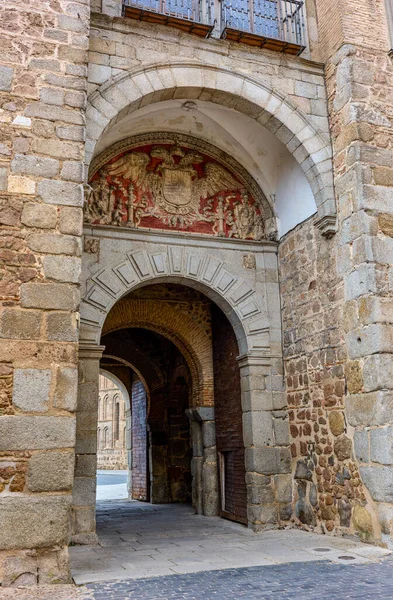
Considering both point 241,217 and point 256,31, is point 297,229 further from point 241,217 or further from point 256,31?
point 256,31

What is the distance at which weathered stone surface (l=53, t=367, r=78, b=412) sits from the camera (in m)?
4.27

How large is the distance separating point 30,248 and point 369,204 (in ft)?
11.3

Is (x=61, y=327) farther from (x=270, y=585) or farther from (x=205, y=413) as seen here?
(x=205, y=413)

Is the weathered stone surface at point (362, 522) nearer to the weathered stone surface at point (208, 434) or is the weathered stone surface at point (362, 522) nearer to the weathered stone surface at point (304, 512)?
the weathered stone surface at point (304, 512)

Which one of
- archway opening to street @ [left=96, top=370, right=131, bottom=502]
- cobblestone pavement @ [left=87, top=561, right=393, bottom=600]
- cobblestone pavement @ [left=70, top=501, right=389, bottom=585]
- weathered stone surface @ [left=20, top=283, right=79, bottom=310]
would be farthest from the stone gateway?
archway opening to street @ [left=96, top=370, right=131, bottom=502]

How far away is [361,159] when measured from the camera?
5934 millimetres

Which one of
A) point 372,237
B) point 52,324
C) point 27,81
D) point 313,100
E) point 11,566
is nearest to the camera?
point 11,566

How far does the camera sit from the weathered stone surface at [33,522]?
391cm

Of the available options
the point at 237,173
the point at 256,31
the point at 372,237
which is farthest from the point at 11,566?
the point at 256,31

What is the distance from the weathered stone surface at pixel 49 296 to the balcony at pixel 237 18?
3.50 metres

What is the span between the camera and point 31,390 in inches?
165

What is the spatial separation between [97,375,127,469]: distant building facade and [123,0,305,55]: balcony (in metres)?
20.4

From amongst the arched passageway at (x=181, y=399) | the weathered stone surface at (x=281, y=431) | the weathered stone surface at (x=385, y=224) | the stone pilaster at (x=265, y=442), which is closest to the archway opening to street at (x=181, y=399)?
Result: the arched passageway at (x=181, y=399)

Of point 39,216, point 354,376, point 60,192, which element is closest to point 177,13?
point 60,192
